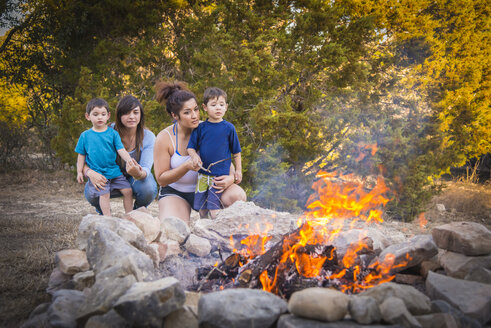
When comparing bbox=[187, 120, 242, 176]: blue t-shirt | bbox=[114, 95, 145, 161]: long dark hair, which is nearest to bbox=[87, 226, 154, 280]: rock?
bbox=[187, 120, 242, 176]: blue t-shirt

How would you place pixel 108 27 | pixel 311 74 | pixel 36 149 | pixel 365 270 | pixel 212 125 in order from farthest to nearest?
pixel 36 149
pixel 108 27
pixel 311 74
pixel 212 125
pixel 365 270

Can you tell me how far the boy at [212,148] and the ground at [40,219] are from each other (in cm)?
84

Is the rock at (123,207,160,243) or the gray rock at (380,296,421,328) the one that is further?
the rock at (123,207,160,243)

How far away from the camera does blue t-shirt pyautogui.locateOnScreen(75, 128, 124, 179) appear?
3.58m

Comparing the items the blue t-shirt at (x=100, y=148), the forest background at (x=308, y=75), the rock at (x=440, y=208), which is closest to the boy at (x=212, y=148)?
the blue t-shirt at (x=100, y=148)

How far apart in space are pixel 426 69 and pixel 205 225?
539 centimetres

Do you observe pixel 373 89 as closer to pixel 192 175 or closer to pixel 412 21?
pixel 412 21

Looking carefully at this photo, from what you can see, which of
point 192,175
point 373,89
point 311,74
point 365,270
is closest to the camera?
point 365,270

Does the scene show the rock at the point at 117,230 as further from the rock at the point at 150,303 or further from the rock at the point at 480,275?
the rock at the point at 480,275

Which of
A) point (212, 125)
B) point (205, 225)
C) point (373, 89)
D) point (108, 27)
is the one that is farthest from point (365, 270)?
point (108, 27)

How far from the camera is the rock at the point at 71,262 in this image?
242cm

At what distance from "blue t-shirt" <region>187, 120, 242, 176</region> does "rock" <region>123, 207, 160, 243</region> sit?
80cm

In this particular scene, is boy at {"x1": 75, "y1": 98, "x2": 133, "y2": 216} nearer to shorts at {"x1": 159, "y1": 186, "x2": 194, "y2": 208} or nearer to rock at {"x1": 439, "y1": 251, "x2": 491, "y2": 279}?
shorts at {"x1": 159, "y1": 186, "x2": 194, "y2": 208}

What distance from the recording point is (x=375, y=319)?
178 cm
